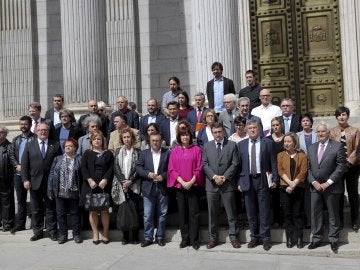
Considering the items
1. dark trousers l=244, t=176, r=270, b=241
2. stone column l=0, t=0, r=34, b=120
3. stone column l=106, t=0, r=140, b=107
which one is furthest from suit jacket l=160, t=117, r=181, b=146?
stone column l=0, t=0, r=34, b=120

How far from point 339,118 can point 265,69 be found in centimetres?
575

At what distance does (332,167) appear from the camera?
8.12 metres

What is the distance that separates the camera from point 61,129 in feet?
32.7

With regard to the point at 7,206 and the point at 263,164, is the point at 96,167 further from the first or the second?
the point at 263,164

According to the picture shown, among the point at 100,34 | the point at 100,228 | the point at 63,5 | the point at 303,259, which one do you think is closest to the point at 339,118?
the point at 303,259

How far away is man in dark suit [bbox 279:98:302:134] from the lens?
8955 mm

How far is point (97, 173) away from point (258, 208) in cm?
264

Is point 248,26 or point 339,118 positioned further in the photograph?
point 248,26

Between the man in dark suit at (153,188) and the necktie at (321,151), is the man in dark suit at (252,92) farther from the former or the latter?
the man in dark suit at (153,188)

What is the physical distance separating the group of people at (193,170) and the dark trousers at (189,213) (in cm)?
2

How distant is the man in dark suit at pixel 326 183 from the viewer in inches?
317

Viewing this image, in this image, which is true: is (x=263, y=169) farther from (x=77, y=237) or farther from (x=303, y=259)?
(x=77, y=237)

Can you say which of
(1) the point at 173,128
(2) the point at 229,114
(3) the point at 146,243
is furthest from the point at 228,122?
(3) the point at 146,243

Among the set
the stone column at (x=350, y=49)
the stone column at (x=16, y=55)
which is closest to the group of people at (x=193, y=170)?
the stone column at (x=350, y=49)
